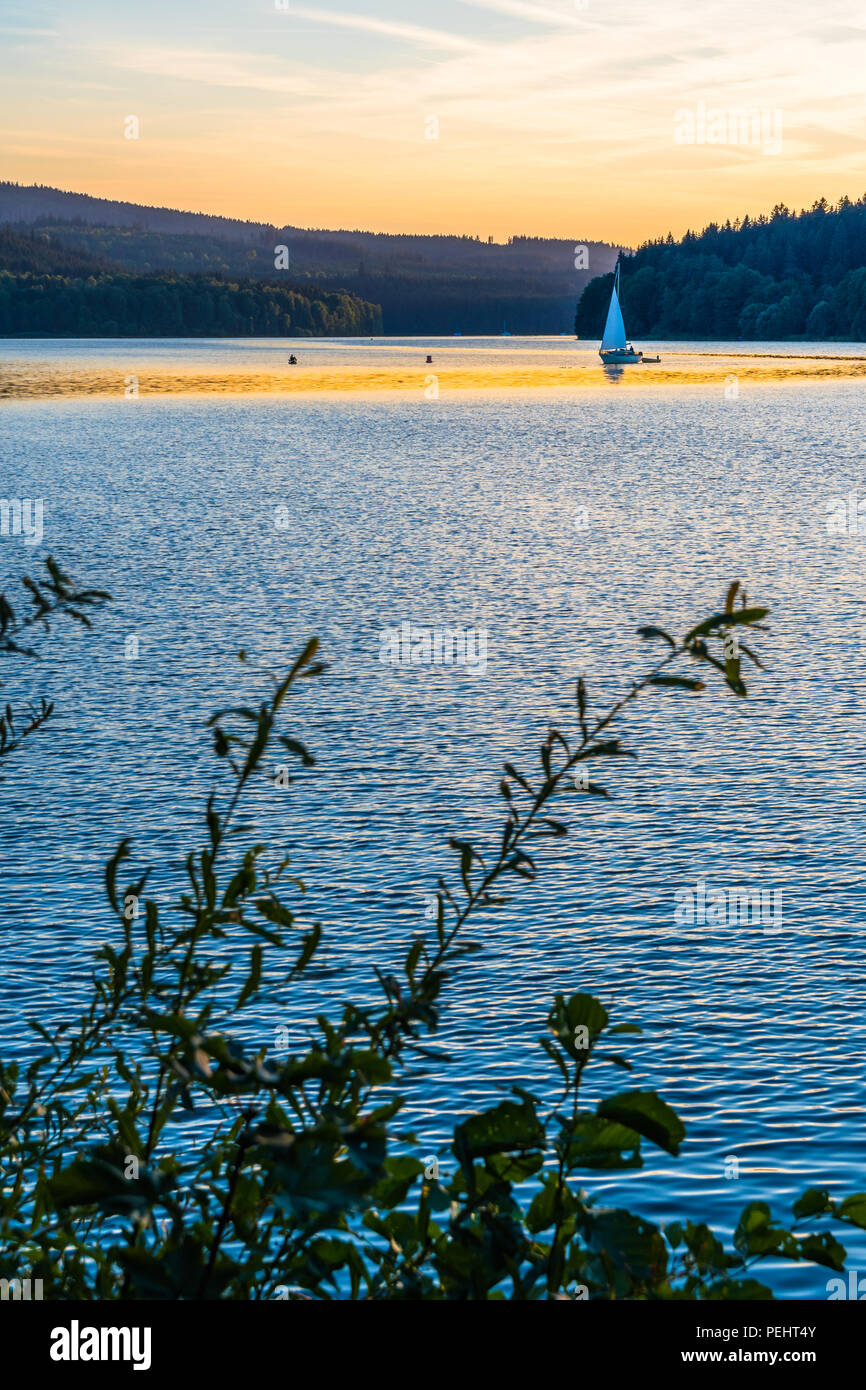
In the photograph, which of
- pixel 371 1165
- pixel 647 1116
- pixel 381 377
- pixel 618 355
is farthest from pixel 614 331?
pixel 371 1165

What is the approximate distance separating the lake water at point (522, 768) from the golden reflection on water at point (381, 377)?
79686 mm

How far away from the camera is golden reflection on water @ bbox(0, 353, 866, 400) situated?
126m

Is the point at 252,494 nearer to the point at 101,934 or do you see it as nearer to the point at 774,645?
the point at 774,645

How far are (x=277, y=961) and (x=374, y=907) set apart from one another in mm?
1335

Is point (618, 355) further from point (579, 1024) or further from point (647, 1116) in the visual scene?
point (647, 1116)

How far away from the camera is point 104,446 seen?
2699 inches

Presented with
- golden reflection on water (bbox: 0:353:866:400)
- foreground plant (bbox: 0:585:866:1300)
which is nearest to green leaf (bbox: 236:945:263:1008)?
foreground plant (bbox: 0:585:866:1300)

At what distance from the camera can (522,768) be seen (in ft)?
54.1

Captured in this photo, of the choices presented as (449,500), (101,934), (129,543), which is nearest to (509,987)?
(101,934)

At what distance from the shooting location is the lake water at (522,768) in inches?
390

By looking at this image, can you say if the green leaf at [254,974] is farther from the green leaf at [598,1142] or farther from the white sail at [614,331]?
the white sail at [614,331]

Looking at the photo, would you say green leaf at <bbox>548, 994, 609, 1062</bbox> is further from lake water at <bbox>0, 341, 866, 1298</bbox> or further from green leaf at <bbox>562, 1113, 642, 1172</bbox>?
lake water at <bbox>0, 341, 866, 1298</bbox>

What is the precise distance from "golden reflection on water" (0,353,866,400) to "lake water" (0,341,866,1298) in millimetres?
79686

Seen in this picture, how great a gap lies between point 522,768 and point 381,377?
142717mm
